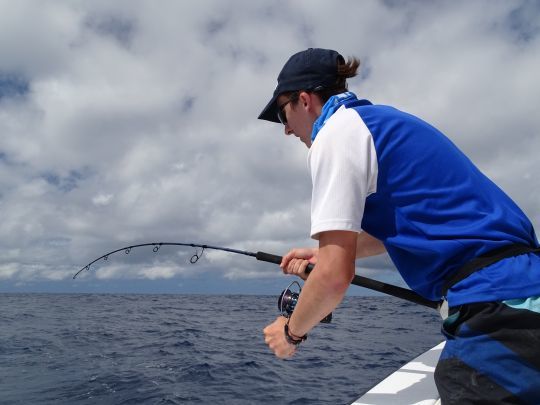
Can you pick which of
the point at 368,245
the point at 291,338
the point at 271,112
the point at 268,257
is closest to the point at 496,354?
the point at 291,338

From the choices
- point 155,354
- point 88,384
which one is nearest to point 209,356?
point 155,354

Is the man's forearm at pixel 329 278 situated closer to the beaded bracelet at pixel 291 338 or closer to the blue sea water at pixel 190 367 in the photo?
the beaded bracelet at pixel 291 338

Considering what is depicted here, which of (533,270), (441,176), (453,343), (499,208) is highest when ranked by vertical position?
(441,176)

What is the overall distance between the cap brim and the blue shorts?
124 cm

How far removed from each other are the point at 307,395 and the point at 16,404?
4082mm

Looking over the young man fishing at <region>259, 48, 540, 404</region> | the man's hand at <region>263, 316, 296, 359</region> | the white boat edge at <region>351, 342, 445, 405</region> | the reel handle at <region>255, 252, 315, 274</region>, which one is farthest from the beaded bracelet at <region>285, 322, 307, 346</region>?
the reel handle at <region>255, 252, 315, 274</region>

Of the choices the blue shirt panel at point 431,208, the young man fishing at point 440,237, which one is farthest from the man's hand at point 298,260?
the blue shirt panel at point 431,208

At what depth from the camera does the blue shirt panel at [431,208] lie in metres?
1.37

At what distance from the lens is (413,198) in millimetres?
1443

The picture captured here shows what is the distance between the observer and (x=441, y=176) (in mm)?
1445

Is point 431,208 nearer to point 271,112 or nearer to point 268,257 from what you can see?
point 271,112

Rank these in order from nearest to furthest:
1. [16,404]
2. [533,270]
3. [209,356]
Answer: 1. [533,270]
2. [16,404]
3. [209,356]

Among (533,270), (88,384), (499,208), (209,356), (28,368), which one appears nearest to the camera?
(533,270)

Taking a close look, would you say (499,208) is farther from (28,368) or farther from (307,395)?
(28,368)
